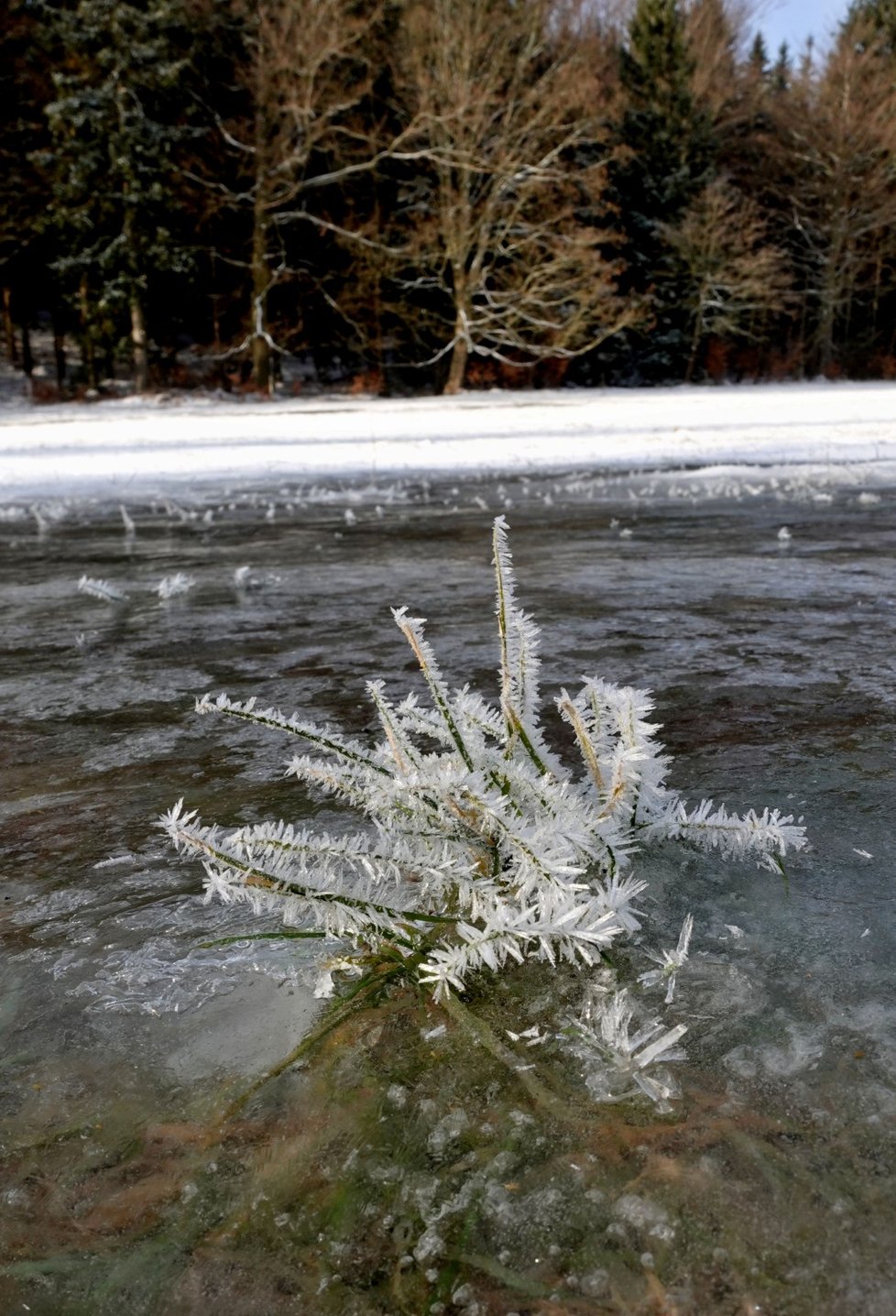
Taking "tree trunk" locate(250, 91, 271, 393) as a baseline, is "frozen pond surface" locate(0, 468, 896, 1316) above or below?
below

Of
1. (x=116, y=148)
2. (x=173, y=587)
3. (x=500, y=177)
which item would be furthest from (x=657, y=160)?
(x=173, y=587)

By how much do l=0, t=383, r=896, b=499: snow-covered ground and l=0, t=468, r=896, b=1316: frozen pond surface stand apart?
8.11 meters

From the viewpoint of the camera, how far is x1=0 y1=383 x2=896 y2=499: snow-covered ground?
482 inches

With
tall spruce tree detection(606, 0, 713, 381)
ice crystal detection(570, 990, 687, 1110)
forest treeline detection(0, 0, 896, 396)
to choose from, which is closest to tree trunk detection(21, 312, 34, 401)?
forest treeline detection(0, 0, 896, 396)

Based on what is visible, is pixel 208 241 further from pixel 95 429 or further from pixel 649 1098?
pixel 649 1098

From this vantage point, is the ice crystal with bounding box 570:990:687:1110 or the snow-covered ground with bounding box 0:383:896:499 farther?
the snow-covered ground with bounding box 0:383:896:499

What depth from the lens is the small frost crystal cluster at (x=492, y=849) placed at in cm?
145

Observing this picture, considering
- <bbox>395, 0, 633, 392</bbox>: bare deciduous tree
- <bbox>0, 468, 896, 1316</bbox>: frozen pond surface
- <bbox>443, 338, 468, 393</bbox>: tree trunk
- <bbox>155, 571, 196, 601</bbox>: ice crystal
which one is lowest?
<bbox>0, 468, 896, 1316</bbox>: frozen pond surface

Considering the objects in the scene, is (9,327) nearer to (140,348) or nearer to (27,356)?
(27,356)

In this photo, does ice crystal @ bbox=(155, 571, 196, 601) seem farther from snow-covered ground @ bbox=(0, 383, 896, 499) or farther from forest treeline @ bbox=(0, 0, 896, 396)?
forest treeline @ bbox=(0, 0, 896, 396)

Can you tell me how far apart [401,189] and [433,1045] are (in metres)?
32.2

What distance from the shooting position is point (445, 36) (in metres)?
25.9

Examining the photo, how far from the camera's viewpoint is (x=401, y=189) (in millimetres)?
29969

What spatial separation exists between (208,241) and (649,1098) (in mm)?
32556
